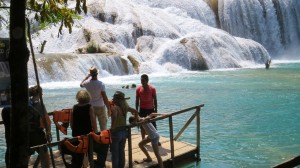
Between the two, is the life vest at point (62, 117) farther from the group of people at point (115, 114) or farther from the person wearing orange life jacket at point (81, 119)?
the person wearing orange life jacket at point (81, 119)

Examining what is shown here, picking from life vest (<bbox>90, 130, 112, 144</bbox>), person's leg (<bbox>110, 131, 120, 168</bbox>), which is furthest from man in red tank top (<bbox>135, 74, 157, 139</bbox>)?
life vest (<bbox>90, 130, 112, 144</bbox>)

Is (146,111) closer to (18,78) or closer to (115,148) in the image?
(115,148)

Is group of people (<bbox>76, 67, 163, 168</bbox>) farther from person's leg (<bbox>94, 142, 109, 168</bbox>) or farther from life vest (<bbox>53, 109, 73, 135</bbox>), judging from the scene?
life vest (<bbox>53, 109, 73, 135</bbox>)

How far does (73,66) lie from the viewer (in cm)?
2881

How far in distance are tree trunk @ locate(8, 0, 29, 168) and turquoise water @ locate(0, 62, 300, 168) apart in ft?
20.6

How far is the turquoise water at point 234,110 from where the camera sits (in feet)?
35.1

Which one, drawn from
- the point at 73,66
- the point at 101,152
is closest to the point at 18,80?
the point at 101,152

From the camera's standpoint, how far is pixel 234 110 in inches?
683

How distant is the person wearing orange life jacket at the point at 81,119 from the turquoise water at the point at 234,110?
3477mm

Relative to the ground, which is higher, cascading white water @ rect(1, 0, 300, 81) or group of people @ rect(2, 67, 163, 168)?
cascading white water @ rect(1, 0, 300, 81)

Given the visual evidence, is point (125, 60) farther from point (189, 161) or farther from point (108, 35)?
point (189, 161)

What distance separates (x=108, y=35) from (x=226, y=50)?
10.7 m

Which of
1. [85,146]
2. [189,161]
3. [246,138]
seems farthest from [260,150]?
[85,146]

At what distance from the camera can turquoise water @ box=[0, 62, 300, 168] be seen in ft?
35.1
